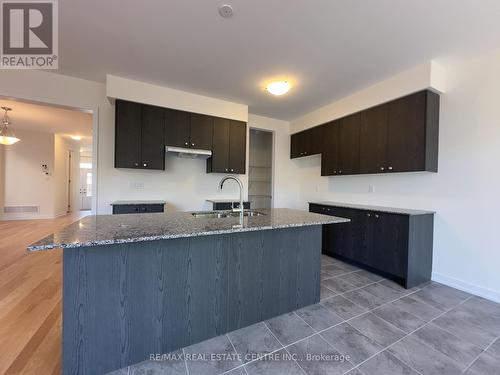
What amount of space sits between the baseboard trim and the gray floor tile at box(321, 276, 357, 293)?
3.85 ft

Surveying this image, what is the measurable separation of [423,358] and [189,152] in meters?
3.47

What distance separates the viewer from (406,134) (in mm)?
2863

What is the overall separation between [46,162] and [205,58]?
7.17 m

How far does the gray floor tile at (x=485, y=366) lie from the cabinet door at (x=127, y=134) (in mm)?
4029

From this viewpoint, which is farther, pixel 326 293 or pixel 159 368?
pixel 326 293

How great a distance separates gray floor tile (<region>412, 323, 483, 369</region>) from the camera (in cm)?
158

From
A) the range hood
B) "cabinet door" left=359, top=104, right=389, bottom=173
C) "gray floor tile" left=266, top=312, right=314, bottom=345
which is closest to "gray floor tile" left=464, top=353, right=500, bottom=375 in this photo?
"gray floor tile" left=266, top=312, right=314, bottom=345

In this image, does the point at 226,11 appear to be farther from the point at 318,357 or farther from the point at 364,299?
the point at 364,299

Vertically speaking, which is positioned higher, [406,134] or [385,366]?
[406,134]

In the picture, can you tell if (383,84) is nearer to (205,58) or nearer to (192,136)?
(205,58)

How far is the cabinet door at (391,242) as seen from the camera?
2.65 metres

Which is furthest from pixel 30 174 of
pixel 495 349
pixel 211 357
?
pixel 495 349

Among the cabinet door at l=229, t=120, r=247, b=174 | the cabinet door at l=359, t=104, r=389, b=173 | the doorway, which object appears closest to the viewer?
the cabinet door at l=359, t=104, r=389, b=173

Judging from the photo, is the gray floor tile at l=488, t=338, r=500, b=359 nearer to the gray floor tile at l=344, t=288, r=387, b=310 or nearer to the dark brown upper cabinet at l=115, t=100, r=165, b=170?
the gray floor tile at l=344, t=288, r=387, b=310
